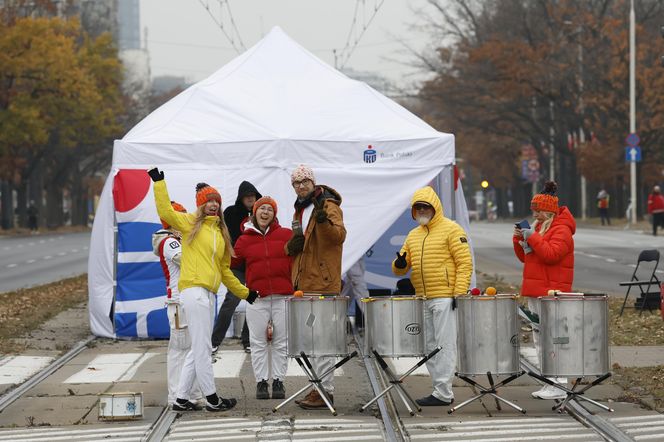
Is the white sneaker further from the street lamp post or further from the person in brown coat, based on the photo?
the street lamp post

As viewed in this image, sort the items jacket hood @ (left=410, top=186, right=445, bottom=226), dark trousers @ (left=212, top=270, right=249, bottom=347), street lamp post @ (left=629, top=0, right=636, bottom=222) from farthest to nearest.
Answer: street lamp post @ (left=629, top=0, right=636, bottom=222) < dark trousers @ (left=212, top=270, right=249, bottom=347) < jacket hood @ (left=410, top=186, right=445, bottom=226)

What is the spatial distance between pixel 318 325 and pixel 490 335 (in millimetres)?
1360

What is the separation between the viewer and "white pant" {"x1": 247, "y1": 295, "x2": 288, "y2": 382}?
39.3 feet

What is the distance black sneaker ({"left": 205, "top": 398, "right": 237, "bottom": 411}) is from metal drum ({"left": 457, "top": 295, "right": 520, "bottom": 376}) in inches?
77.8

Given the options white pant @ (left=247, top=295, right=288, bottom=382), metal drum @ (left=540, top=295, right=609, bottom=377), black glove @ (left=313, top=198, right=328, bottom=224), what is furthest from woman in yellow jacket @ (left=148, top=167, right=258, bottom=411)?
metal drum @ (left=540, top=295, right=609, bottom=377)

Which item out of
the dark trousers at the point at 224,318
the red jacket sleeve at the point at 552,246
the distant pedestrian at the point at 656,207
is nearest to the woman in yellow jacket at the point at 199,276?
the red jacket sleeve at the point at 552,246

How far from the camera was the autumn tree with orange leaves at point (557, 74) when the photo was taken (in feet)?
202

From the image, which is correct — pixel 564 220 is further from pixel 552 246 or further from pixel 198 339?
pixel 198 339

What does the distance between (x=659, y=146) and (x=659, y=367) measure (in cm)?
5329

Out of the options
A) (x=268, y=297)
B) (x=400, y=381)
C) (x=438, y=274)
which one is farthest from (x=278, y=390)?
(x=438, y=274)

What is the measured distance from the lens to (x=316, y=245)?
11.8 metres

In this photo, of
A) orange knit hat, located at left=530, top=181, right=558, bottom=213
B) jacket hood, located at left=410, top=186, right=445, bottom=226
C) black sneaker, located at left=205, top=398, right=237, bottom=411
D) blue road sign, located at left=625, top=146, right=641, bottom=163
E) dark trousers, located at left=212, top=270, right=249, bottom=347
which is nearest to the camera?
jacket hood, located at left=410, top=186, right=445, bottom=226

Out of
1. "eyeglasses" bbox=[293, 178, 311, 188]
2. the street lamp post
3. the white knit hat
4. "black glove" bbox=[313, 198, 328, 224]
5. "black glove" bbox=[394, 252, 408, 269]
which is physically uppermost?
the street lamp post

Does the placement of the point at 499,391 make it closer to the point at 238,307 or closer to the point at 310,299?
the point at 310,299
